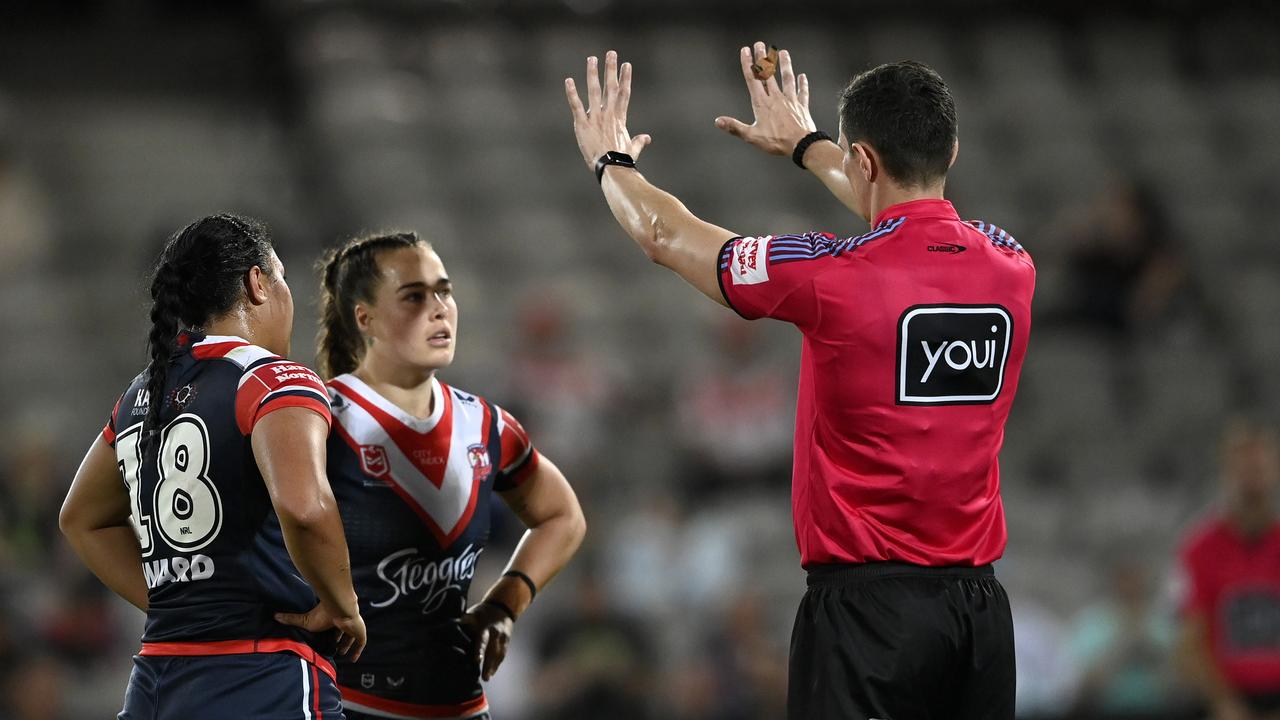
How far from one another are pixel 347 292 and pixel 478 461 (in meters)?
0.62

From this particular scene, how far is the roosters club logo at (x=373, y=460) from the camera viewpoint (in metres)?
4.28

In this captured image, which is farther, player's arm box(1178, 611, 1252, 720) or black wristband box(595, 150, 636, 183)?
player's arm box(1178, 611, 1252, 720)

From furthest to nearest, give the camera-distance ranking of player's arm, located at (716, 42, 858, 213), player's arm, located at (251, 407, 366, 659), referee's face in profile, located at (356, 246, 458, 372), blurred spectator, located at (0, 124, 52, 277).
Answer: blurred spectator, located at (0, 124, 52, 277) < referee's face in profile, located at (356, 246, 458, 372) < player's arm, located at (716, 42, 858, 213) < player's arm, located at (251, 407, 366, 659)

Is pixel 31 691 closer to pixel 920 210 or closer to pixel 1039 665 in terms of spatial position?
pixel 1039 665

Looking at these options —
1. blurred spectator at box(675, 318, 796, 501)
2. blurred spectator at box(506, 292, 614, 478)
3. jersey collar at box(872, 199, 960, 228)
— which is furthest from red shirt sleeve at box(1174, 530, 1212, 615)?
jersey collar at box(872, 199, 960, 228)

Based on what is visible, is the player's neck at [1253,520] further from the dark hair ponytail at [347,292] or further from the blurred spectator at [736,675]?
the dark hair ponytail at [347,292]

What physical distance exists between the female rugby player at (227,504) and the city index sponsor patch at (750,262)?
0.99 meters

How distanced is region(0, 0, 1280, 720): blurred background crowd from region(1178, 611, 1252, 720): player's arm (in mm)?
1222

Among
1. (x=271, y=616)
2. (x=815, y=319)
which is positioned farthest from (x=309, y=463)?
(x=815, y=319)

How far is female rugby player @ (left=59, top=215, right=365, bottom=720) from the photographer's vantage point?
3.47 m

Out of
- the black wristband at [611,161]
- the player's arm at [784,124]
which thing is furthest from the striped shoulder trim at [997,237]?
the black wristband at [611,161]

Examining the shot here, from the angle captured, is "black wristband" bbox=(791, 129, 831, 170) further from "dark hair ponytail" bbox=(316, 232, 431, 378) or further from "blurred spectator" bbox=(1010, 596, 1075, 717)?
"blurred spectator" bbox=(1010, 596, 1075, 717)

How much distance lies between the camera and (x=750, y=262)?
353 centimetres

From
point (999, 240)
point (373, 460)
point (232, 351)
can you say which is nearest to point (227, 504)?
point (232, 351)
